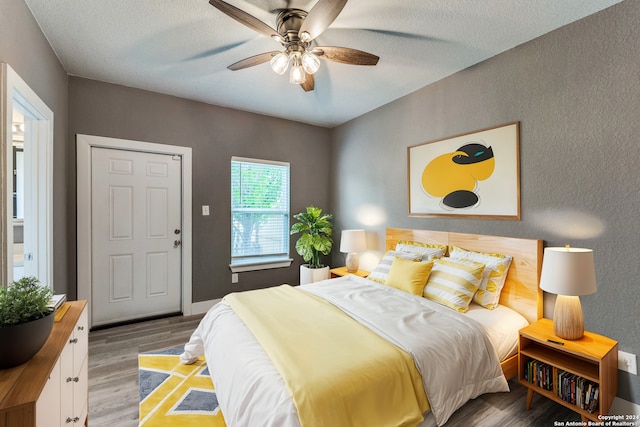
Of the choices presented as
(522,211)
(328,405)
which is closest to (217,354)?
(328,405)

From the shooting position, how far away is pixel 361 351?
4.98ft

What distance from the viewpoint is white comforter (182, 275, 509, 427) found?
4.31 ft

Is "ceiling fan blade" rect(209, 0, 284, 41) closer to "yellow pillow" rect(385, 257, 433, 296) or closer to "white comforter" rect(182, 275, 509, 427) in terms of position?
"white comforter" rect(182, 275, 509, 427)

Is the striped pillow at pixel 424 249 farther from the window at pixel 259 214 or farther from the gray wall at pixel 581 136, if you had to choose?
the window at pixel 259 214

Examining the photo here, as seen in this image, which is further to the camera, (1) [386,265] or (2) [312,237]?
(2) [312,237]

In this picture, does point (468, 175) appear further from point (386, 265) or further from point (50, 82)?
point (50, 82)

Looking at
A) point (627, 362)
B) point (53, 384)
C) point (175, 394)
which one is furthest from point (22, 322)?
point (627, 362)

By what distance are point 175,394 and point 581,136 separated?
11.0 feet

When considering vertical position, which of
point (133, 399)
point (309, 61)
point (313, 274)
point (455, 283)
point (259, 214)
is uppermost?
point (309, 61)

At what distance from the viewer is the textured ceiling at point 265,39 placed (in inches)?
74.9

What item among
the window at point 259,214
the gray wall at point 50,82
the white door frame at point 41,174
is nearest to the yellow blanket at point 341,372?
the gray wall at point 50,82

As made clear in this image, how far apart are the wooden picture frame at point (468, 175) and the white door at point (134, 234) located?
9.28ft

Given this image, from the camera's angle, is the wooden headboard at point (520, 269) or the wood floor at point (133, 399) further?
the wooden headboard at point (520, 269)

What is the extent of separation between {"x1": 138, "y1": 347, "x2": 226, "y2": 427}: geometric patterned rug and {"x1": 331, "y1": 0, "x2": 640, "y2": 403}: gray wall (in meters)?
2.53
